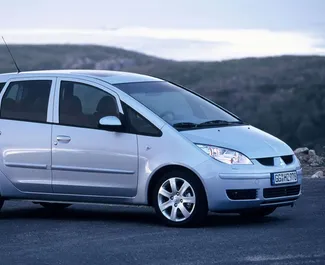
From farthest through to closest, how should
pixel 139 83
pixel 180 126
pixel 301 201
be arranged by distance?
pixel 301 201, pixel 139 83, pixel 180 126

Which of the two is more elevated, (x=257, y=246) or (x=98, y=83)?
(x=98, y=83)

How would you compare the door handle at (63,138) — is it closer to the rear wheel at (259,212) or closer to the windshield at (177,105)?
the windshield at (177,105)

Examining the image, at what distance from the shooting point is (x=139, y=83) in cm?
1388

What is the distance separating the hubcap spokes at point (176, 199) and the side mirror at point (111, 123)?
0.81m

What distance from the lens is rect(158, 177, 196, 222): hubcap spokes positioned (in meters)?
12.7

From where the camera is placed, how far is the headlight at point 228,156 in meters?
12.6

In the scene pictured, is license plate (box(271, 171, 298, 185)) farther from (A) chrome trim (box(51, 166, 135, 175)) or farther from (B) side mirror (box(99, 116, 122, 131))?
(B) side mirror (box(99, 116, 122, 131))

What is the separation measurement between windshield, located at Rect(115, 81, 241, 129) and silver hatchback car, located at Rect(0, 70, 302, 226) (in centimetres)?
1

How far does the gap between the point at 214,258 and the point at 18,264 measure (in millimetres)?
1631

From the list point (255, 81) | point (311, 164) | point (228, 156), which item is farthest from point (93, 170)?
point (255, 81)

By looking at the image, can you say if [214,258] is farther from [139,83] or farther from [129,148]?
[139,83]

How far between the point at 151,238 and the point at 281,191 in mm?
1641

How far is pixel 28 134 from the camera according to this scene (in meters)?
13.8

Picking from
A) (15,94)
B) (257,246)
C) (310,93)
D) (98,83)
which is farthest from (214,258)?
(310,93)
